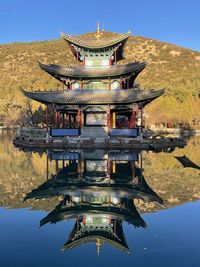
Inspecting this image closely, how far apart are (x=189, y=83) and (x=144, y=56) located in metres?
45.5

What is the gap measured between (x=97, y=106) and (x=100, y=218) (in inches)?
1109

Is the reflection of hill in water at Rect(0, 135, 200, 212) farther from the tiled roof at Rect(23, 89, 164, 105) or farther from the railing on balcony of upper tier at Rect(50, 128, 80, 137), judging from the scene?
the tiled roof at Rect(23, 89, 164, 105)

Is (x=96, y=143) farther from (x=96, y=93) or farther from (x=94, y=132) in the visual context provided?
(x=96, y=93)

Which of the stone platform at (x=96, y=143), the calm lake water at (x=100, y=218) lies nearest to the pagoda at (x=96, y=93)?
the stone platform at (x=96, y=143)

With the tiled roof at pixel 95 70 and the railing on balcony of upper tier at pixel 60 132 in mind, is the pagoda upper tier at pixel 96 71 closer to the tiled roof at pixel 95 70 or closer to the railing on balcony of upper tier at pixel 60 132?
the tiled roof at pixel 95 70

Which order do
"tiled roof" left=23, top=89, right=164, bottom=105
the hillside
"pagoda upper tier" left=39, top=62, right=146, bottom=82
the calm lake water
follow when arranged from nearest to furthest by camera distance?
the calm lake water
"tiled roof" left=23, top=89, right=164, bottom=105
"pagoda upper tier" left=39, top=62, right=146, bottom=82
the hillside

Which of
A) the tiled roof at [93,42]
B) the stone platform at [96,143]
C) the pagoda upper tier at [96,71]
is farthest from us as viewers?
the tiled roof at [93,42]

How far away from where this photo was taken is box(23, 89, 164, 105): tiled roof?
35.7m

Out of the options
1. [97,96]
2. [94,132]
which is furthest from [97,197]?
[97,96]

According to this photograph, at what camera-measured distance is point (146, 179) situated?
1666 cm

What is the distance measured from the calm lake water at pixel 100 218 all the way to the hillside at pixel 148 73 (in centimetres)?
6359

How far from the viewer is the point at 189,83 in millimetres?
111125

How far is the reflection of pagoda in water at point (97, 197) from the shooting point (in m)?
8.43

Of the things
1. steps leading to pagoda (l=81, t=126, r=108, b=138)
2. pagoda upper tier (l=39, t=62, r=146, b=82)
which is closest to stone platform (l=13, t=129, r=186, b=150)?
→ steps leading to pagoda (l=81, t=126, r=108, b=138)
